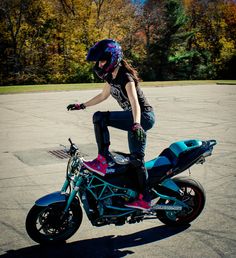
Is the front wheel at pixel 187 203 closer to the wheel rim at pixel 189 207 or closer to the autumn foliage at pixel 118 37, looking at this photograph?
the wheel rim at pixel 189 207

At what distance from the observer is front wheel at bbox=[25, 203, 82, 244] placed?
11.6 feet

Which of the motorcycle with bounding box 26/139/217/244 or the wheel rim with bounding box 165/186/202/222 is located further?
the wheel rim with bounding box 165/186/202/222

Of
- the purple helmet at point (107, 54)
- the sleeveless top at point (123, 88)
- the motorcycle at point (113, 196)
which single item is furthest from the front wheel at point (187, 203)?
the purple helmet at point (107, 54)

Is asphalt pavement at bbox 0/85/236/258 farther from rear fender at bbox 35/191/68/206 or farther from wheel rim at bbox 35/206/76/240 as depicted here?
rear fender at bbox 35/191/68/206

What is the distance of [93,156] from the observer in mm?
6859

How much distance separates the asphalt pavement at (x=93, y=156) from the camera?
3.62 meters

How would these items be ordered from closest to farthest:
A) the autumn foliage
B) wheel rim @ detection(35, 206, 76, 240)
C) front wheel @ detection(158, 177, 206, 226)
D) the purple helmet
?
1. the purple helmet
2. wheel rim @ detection(35, 206, 76, 240)
3. front wheel @ detection(158, 177, 206, 226)
4. the autumn foliage

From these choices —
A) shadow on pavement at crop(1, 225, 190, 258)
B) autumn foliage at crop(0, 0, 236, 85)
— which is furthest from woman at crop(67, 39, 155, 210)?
autumn foliage at crop(0, 0, 236, 85)

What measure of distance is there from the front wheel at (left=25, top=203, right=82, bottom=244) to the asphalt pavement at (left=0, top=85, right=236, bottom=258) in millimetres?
103

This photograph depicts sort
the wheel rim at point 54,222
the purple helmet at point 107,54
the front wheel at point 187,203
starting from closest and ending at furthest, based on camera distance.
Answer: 1. the purple helmet at point 107,54
2. the wheel rim at point 54,222
3. the front wheel at point 187,203

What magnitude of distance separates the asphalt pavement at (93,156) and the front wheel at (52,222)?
4.1 inches

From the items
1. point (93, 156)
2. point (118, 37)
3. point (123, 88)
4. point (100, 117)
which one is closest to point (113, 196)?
point (100, 117)

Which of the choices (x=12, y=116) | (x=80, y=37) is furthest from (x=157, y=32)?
(x=12, y=116)

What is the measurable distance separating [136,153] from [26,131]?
6.41m
